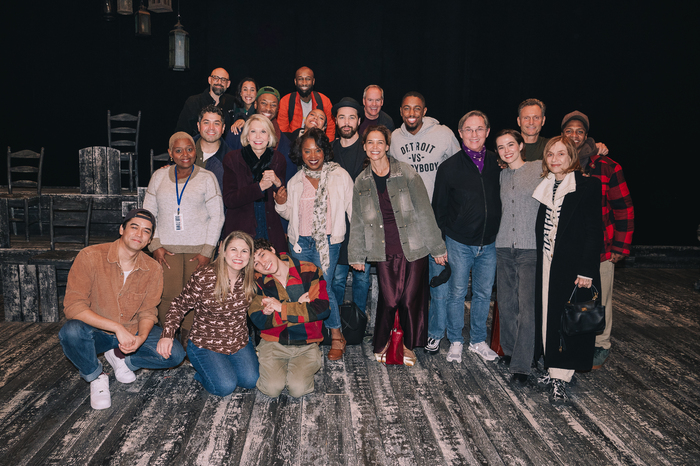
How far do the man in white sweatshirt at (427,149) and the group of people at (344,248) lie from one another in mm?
12

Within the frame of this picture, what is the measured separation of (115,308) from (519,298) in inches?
97.8

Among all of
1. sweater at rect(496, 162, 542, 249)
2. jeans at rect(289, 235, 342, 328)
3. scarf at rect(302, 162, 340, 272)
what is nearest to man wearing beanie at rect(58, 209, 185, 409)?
jeans at rect(289, 235, 342, 328)

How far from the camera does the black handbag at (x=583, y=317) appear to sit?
9.14 ft

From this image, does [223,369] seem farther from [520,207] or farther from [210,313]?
[520,207]

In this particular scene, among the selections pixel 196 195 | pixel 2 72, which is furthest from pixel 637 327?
pixel 2 72

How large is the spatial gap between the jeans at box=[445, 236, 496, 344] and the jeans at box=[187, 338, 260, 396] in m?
1.44

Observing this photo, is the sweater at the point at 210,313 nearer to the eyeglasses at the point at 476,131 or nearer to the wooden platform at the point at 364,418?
the wooden platform at the point at 364,418

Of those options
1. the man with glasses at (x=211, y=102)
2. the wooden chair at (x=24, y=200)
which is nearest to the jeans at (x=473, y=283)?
the man with glasses at (x=211, y=102)

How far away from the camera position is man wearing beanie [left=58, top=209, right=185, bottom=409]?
2.73m

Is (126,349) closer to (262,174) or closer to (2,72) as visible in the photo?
(262,174)

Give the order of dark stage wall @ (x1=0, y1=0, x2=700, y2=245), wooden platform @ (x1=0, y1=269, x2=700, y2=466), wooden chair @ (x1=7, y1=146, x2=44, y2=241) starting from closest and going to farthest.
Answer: wooden platform @ (x1=0, y1=269, x2=700, y2=466) < wooden chair @ (x1=7, y1=146, x2=44, y2=241) < dark stage wall @ (x1=0, y1=0, x2=700, y2=245)

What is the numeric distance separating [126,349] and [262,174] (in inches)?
53.9

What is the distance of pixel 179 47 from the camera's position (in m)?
5.68

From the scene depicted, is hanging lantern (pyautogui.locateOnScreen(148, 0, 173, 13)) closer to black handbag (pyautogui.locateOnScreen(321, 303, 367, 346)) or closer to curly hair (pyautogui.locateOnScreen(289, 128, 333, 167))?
curly hair (pyautogui.locateOnScreen(289, 128, 333, 167))
